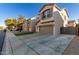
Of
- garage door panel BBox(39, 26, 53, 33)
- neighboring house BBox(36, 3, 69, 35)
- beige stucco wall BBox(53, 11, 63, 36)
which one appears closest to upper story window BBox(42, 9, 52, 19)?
neighboring house BBox(36, 3, 69, 35)

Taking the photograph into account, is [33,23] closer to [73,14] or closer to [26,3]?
[26,3]

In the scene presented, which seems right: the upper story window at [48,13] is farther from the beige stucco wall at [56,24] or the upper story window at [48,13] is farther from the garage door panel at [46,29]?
the garage door panel at [46,29]

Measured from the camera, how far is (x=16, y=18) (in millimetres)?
5492

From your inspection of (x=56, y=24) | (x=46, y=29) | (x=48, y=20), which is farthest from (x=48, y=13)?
(x=46, y=29)

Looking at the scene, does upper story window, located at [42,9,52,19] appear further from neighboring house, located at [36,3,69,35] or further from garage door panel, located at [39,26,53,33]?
garage door panel, located at [39,26,53,33]

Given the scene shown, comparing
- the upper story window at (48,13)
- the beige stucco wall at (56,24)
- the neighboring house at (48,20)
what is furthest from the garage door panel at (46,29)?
the upper story window at (48,13)

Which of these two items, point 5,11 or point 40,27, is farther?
point 40,27

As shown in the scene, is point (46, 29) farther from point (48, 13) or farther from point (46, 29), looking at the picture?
point (48, 13)

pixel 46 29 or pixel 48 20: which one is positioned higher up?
pixel 48 20
